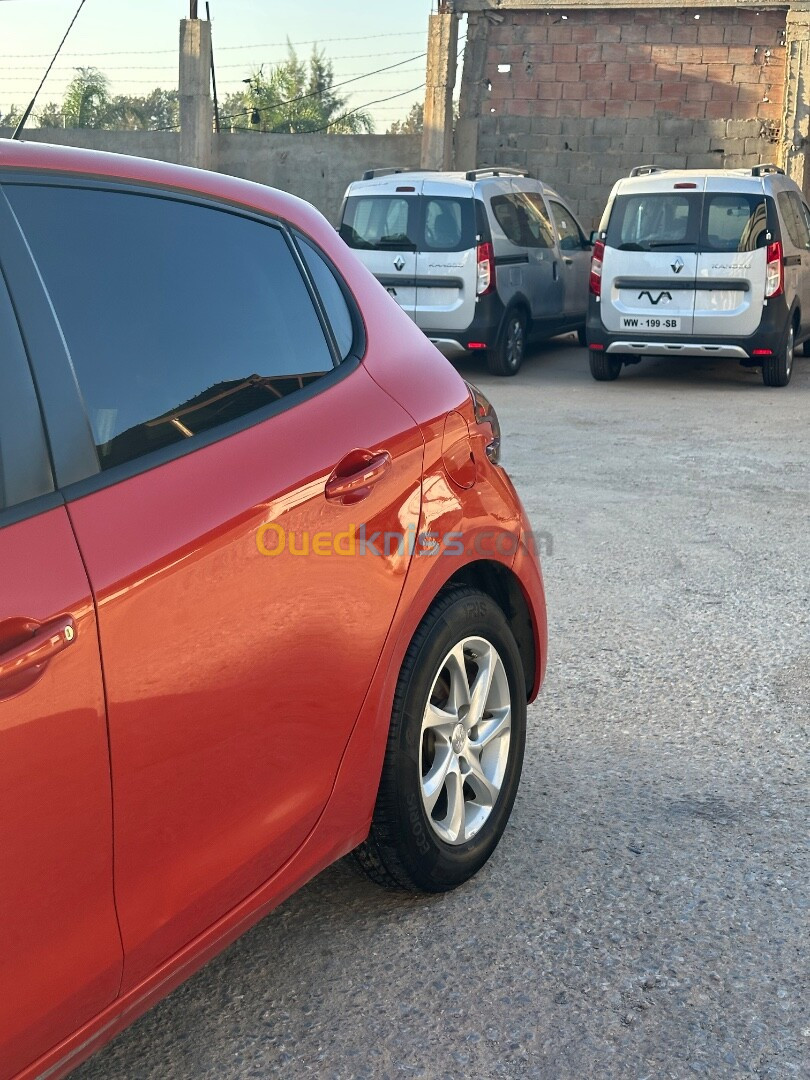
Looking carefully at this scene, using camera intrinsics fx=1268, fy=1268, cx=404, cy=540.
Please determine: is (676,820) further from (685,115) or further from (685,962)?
(685,115)

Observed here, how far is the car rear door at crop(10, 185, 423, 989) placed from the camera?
2000 millimetres

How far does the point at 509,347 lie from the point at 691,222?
2.20 m

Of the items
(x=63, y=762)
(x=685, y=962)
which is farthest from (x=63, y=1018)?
(x=685, y=962)

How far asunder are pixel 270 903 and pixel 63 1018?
2.01 ft

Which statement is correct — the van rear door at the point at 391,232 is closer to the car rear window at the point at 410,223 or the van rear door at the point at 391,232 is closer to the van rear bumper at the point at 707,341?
the car rear window at the point at 410,223

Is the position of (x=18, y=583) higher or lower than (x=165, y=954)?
higher

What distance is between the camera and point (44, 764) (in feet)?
5.81

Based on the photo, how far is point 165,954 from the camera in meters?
2.11

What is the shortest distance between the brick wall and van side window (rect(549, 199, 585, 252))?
20.9 ft

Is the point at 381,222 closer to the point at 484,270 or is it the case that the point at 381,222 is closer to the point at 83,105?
the point at 484,270

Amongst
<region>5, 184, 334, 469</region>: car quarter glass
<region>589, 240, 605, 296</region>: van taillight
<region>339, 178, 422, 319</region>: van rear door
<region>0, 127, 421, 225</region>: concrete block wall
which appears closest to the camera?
<region>5, 184, 334, 469</region>: car quarter glass

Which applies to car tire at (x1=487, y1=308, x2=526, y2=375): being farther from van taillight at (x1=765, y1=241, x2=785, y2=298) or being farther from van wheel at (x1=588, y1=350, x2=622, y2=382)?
van taillight at (x1=765, y1=241, x2=785, y2=298)

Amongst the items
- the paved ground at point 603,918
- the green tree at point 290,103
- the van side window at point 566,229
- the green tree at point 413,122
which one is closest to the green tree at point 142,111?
the green tree at point 290,103

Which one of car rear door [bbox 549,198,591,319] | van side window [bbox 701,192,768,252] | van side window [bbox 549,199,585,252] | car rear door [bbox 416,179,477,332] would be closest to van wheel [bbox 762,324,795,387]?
van side window [bbox 701,192,768,252]
